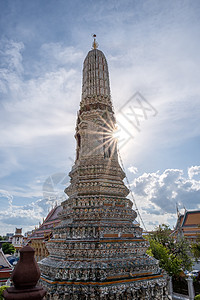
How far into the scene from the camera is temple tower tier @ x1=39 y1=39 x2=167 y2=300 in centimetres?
604

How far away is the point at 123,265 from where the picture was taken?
6.52m

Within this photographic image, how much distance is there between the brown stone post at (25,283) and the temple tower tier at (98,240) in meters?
3.64

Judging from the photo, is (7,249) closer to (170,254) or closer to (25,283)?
(170,254)

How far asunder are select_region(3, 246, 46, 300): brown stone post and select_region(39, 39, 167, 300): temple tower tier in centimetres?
364

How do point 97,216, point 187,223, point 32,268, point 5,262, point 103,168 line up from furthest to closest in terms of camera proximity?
point 187,223
point 5,262
point 103,168
point 97,216
point 32,268

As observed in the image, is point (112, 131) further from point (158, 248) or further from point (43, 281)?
point (158, 248)

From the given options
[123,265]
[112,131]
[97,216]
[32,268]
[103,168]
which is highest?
[112,131]

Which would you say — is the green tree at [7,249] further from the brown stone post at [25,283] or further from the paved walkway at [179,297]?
the brown stone post at [25,283]

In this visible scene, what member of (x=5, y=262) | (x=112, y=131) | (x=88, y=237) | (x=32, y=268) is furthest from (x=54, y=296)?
(x=5, y=262)

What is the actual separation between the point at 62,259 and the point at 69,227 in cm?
103

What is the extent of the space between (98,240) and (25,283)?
170 inches

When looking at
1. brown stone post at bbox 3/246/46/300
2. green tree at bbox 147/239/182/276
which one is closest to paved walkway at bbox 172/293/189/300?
green tree at bbox 147/239/182/276

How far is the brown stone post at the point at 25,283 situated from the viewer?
8.70 feet

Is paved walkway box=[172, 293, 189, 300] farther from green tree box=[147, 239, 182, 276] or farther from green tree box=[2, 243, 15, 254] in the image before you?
green tree box=[2, 243, 15, 254]
